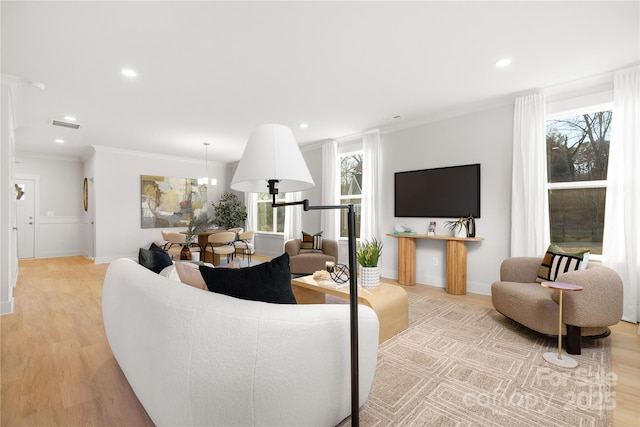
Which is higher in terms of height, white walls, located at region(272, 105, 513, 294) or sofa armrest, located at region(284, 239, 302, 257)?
white walls, located at region(272, 105, 513, 294)

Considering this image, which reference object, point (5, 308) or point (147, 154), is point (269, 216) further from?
point (5, 308)

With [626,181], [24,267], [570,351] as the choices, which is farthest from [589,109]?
[24,267]

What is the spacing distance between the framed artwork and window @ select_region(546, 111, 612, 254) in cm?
734

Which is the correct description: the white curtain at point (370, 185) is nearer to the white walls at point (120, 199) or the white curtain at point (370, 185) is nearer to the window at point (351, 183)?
the window at point (351, 183)

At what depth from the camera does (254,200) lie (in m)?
7.93

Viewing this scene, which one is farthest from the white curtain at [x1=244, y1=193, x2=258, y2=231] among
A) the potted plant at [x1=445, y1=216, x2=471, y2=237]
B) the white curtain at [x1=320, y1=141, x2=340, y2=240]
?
the potted plant at [x1=445, y1=216, x2=471, y2=237]

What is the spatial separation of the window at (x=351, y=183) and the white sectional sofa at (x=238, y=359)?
4.29 metres

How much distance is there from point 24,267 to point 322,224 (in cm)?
591

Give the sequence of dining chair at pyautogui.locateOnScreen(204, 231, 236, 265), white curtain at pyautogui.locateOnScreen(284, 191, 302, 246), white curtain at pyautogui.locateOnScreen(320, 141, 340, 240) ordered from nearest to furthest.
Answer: dining chair at pyautogui.locateOnScreen(204, 231, 236, 265), white curtain at pyautogui.locateOnScreen(320, 141, 340, 240), white curtain at pyautogui.locateOnScreen(284, 191, 302, 246)

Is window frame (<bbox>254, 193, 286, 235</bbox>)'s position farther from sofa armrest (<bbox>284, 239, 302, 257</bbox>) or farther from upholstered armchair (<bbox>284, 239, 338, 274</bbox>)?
upholstered armchair (<bbox>284, 239, 338, 274</bbox>)

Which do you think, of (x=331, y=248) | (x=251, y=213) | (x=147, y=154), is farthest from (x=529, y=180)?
(x=147, y=154)

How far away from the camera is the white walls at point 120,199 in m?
6.25

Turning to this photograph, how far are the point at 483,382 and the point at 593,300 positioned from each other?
113 cm

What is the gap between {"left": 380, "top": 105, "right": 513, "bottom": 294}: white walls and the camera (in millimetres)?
3832
